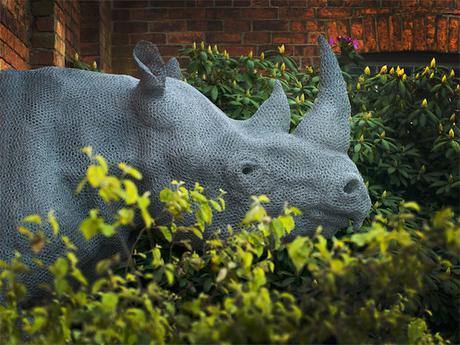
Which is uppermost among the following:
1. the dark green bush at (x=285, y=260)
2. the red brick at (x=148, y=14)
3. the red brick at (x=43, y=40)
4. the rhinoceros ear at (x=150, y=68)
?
the red brick at (x=148, y=14)

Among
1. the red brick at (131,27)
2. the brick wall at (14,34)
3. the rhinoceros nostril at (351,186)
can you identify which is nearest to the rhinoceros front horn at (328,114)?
the rhinoceros nostril at (351,186)

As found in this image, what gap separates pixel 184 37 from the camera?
8.08 meters

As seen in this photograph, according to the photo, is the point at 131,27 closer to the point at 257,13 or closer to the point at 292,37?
the point at 257,13

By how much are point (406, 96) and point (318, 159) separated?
83.1 inches

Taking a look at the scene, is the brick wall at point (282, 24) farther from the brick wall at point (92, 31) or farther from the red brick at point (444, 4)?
the brick wall at point (92, 31)

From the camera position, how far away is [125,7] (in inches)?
324

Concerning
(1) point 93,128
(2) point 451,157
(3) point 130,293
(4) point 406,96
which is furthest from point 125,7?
(3) point 130,293

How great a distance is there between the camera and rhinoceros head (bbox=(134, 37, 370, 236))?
3291mm

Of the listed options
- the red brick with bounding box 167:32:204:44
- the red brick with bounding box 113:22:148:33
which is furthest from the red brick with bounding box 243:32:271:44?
the red brick with bounding box 113:22:148:33

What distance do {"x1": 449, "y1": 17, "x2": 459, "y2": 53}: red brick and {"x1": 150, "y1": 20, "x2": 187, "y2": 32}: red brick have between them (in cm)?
237

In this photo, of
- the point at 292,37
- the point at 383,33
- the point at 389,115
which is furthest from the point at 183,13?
the point at 389,115

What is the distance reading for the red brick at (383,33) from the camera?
26.9 feet

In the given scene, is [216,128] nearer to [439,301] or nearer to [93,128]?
[93,128]

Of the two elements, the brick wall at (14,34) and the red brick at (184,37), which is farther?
the red brick at (184,37)
